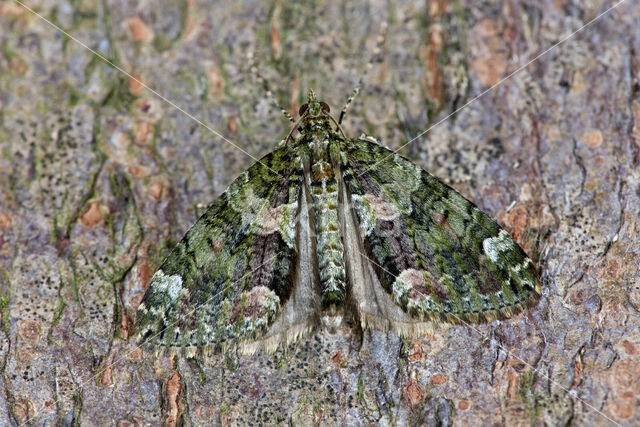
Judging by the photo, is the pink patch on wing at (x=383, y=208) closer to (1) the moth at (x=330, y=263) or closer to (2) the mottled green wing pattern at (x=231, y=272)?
(1) the moth at (x=330, y=263)

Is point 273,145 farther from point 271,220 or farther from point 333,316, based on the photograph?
point 333,316

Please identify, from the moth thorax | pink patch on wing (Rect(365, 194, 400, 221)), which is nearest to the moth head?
pink patch on wing (Rect(365, 194, 400, 221))

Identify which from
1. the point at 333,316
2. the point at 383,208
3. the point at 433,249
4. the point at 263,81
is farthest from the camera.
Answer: the point at 263,81

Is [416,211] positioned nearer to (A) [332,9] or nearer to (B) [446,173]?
(B) [446,173]

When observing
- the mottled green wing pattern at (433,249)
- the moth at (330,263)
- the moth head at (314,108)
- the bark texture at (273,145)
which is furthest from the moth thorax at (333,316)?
the moth head at (314,108)

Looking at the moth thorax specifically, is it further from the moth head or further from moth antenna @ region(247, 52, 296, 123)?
moth antenna @ region(247, 52, 296, 123)

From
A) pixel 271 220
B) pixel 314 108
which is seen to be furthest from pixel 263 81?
pixel 271 220

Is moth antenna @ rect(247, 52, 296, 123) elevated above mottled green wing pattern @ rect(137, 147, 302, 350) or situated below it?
above
